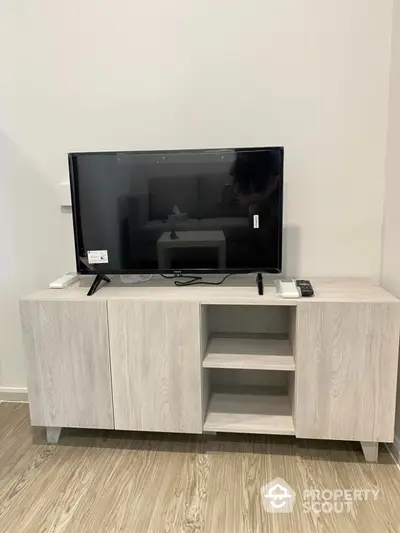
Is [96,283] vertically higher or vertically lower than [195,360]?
higher

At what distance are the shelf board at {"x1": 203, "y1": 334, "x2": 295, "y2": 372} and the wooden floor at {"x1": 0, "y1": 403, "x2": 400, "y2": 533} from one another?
0.42 meters

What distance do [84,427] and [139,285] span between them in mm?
690

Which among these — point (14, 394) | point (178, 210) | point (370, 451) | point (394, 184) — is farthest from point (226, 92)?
point (14, 394)

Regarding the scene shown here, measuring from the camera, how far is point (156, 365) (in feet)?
6.16

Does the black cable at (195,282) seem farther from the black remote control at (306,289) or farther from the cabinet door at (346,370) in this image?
the cabinet door at (346,370)

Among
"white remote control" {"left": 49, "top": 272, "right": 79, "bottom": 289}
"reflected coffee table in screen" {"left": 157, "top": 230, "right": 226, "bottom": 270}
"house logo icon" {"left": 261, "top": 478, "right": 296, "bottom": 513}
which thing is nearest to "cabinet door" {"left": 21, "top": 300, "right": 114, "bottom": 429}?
"white remote control" {"left": 49, "top": 272, "right": 79, "bottom": 289}

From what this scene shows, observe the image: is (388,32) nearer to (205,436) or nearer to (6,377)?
(205,436)

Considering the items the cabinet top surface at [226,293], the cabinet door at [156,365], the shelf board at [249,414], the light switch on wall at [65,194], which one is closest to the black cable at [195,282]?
the cabinet top surface at [226,293]

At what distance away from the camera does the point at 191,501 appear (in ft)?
5.41

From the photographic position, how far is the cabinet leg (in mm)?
1847

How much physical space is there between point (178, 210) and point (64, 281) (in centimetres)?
66

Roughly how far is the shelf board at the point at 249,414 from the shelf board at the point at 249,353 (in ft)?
0.88

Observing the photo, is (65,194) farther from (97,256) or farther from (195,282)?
(195,282)

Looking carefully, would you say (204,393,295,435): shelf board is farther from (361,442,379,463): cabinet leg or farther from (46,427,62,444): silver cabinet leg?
(46,427,62,444): silver cabinet leg
